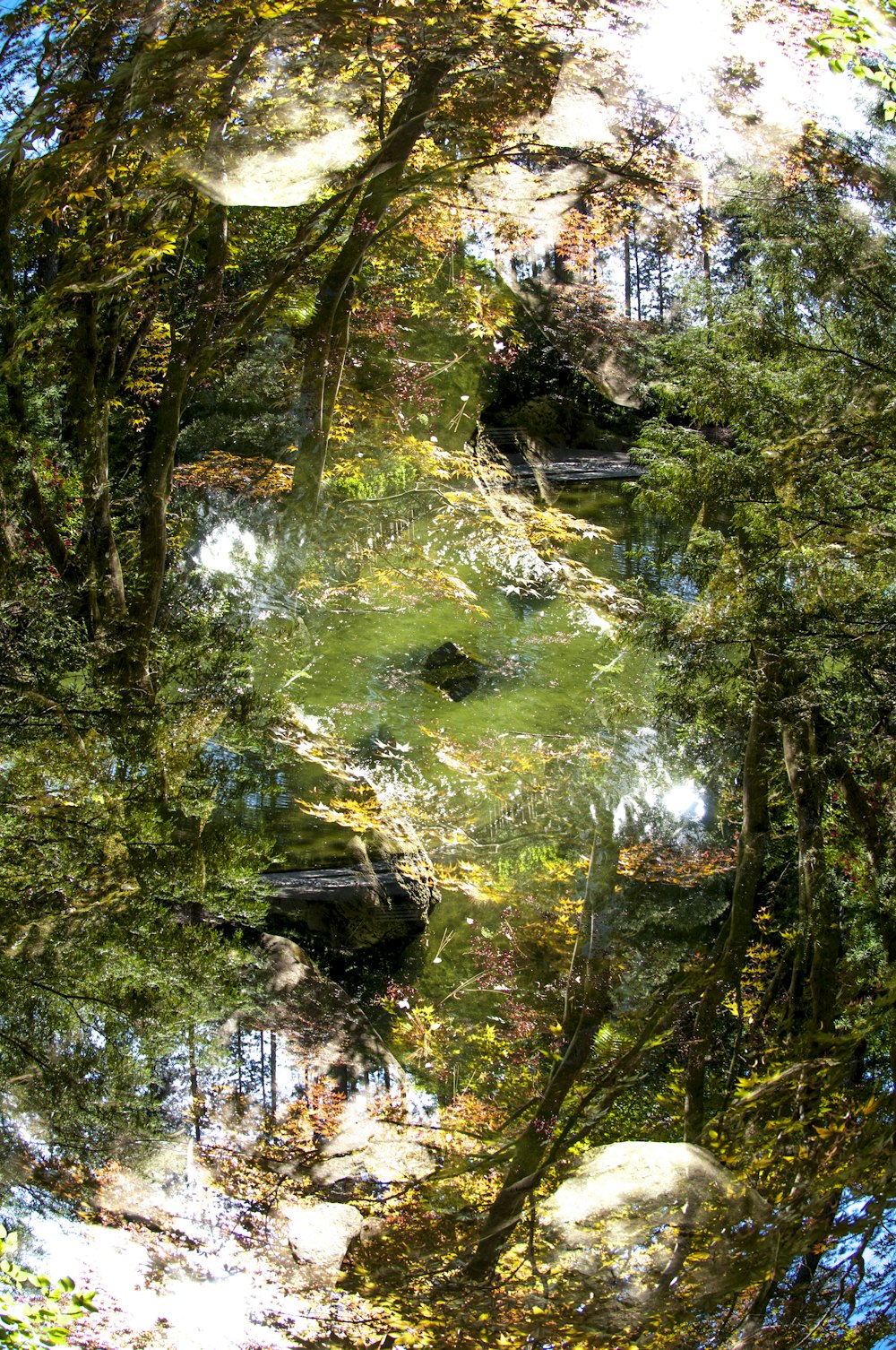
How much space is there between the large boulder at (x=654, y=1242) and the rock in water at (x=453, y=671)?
4.89ft

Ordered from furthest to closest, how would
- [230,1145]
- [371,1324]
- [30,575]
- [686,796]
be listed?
[30,575] → [686,796] → [230,1145] → [371,1324]

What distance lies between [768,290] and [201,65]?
192 centimetres

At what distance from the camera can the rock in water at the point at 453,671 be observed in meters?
3.13

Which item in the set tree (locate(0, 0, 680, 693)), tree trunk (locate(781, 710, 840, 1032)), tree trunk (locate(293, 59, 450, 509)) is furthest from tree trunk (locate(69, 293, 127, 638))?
tree trunk (locate(781, 710, 840, 1032))

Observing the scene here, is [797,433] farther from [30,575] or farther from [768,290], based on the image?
[30,575]

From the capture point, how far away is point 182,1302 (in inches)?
106

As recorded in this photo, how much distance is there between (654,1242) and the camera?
2553 millimetres

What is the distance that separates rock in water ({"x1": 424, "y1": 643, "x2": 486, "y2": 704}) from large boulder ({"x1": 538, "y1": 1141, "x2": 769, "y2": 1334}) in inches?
58.7

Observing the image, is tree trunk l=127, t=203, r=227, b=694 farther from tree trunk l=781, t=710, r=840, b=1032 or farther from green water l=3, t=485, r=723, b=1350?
tree trunk l=781, t=710, r=840, b=1032

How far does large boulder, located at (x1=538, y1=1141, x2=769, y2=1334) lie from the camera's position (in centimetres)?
252

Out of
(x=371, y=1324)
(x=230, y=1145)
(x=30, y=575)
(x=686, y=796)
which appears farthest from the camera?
(x=30, y=575)

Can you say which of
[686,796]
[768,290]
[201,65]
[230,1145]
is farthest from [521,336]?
[230,1145]

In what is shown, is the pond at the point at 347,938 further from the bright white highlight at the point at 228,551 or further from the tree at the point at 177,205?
the tree at the point at 177,205

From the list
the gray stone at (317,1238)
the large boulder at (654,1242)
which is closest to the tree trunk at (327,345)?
the gray stone at (317,1238)
